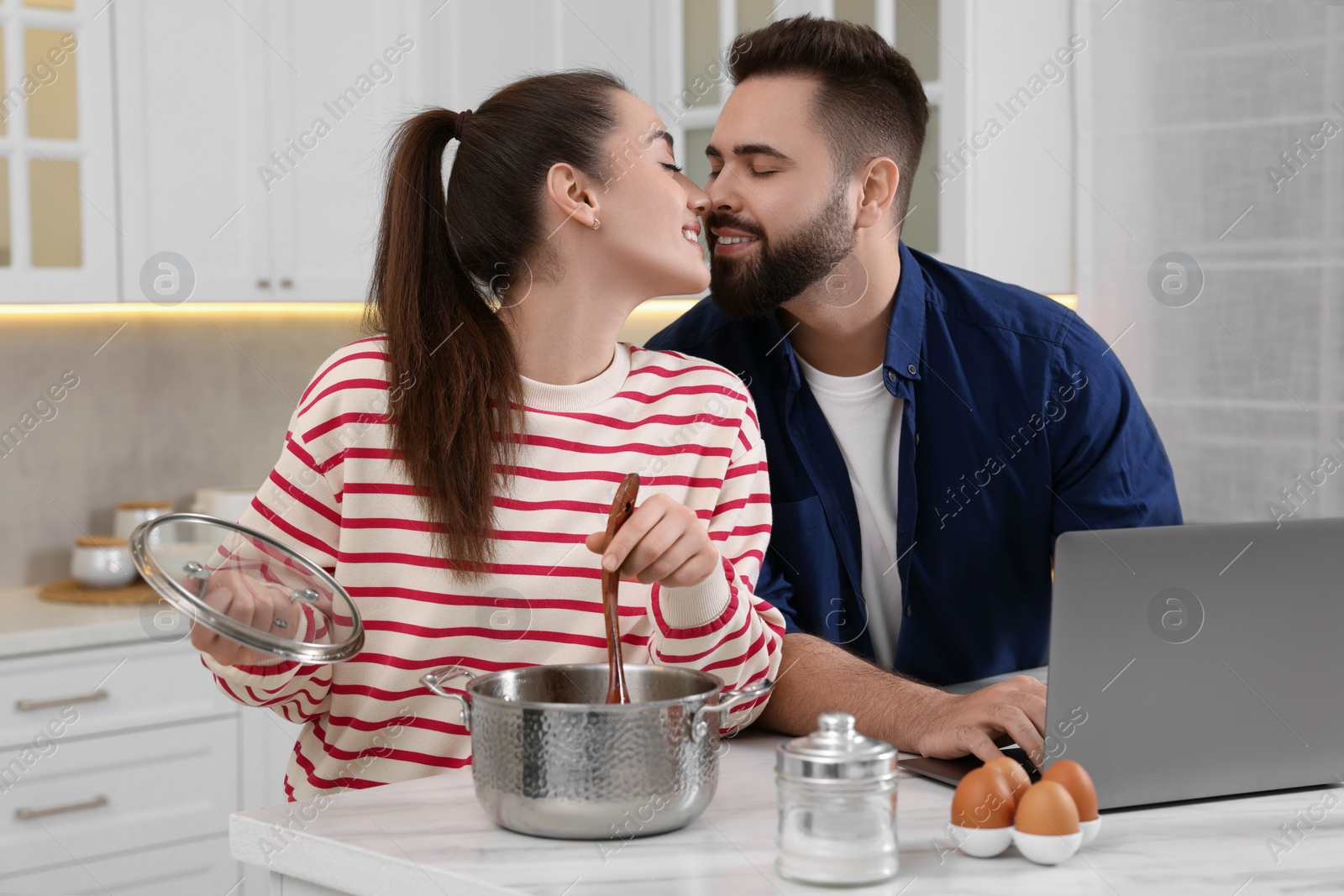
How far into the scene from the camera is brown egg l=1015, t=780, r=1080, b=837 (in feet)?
2.86

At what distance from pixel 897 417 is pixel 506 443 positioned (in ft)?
2.12

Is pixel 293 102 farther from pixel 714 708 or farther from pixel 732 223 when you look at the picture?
pixel 714 708

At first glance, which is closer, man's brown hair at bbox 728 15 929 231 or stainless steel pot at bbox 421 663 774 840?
stainless steel pot at bbox 421 663 774 840

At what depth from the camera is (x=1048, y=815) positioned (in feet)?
2.86

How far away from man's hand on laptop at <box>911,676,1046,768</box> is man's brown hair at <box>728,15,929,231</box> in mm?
973

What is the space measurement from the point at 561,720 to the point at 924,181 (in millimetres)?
2035

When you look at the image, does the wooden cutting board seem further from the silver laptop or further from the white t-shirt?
the silver laptop

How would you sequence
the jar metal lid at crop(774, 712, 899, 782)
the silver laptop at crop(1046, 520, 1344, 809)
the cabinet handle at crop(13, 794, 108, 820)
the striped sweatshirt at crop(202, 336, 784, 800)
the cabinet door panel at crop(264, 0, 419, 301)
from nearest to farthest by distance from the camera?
the jar metal lid at crop(774, 712, 899, 782) < the silver laptop at crop(1046, 520, 1344, 809) < the striped sweatshirt at crop(202, 336, 784, 800) < the cabinet handle at crop(13, 794, 108, 820) < the cabinet door panel at crop(264, 0, 419, 301)

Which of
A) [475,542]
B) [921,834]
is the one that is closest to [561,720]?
[921,834]

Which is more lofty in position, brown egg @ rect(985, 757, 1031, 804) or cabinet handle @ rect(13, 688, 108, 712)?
brown egg @ rect(985, 757, 1031, 804)

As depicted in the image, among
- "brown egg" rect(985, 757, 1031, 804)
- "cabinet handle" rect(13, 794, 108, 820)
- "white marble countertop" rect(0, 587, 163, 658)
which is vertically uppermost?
"brown egg" rect(985, 757, 1031, 804)

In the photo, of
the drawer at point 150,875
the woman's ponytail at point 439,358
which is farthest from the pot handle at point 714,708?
the drawer at point 150,875

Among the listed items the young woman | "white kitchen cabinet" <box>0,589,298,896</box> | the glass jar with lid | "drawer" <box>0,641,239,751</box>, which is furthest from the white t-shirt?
"drawer" <box>0,641,239,751</box>

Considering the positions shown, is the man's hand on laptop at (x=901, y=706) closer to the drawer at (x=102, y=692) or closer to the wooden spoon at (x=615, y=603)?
the wooden spoon at (x=615, y=603)
